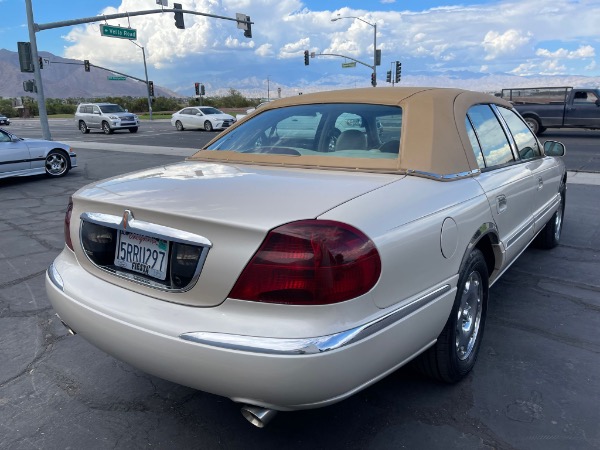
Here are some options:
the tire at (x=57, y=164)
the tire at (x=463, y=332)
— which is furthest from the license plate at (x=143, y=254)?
the tire at (x=57, y=164)

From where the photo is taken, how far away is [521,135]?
4105mm

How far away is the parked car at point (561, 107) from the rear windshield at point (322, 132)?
56.0ft

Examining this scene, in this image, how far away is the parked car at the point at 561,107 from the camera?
59.8ft

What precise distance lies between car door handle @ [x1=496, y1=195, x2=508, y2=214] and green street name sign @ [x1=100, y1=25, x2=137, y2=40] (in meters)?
26.6

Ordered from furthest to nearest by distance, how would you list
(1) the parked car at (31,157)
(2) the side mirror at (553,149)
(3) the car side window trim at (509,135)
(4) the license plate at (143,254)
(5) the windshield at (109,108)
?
(5) the windshield at (109,108) < (1) the parked car at (31,157) < (2) the side mirror at (553,149) < (3) the car side window trim at (509,135) < (4) the license plate at (143,254)

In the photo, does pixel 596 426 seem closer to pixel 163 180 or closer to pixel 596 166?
pixel 163 180

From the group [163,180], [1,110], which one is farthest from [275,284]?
[1,110]

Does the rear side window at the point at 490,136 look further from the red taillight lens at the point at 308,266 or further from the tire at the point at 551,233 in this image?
the tire at the point at 551,233

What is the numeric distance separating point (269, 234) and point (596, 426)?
6.25 feet

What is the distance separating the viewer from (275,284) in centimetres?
189

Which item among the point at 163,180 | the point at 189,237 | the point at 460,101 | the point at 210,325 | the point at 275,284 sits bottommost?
the point at 210,325


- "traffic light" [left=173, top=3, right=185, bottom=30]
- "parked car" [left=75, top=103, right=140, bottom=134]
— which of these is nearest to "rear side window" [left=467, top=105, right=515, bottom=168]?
"traffic light" [left=173, top=3, right=185, bottom=30]

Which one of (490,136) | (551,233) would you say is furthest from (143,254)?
(551,233)

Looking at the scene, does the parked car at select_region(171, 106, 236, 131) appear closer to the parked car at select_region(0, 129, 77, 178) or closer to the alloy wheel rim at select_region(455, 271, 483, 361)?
the parked car at select_region(0, 129, 77, 178)
